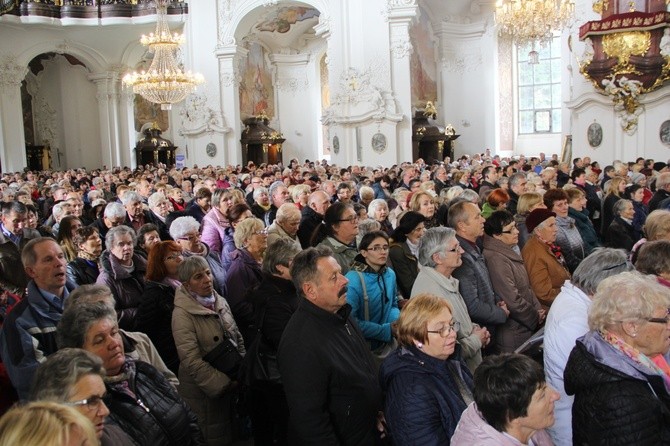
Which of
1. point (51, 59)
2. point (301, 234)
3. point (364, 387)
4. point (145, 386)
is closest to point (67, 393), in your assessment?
point (145, 386)

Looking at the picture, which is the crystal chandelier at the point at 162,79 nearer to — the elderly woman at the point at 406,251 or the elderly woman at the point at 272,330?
the elderly woman at the point at 406,251

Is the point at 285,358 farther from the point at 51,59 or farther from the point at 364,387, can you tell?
the point at 51,59

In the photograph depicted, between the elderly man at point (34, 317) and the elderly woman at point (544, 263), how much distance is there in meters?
3.34

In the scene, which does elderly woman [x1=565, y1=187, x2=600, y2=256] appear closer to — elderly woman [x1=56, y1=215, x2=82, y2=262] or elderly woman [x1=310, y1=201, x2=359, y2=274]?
elderly woman [x1=310, y1=201, x2=359, y2=274]

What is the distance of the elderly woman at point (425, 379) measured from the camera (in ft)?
9.09

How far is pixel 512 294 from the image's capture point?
15.1 feet

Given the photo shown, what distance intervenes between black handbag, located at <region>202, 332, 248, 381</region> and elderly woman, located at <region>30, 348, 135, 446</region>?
1606 millimetres

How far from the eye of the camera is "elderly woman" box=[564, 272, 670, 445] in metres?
2.51

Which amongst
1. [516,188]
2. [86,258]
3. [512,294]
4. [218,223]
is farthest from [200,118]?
[512,294]

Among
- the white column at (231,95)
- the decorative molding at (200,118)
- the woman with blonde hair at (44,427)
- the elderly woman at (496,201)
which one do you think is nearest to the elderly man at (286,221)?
the elderly woman at (496,201)

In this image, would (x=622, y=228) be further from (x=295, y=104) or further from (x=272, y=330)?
(x=295, y=104)

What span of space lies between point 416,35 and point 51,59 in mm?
14171

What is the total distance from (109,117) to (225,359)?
77.4 ft

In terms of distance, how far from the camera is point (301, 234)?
258 inches
